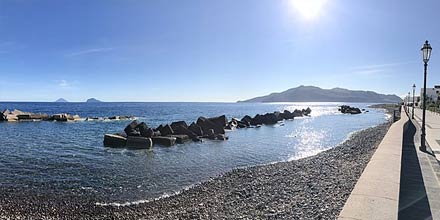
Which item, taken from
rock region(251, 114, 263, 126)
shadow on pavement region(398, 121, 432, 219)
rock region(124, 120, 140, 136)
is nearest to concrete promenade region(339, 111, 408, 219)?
shadow on pavement region(398, 121, 432, 219)

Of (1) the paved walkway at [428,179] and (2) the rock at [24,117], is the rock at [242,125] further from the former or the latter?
(2) the rock at [24,117]

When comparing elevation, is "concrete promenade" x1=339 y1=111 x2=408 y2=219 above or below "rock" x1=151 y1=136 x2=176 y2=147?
above

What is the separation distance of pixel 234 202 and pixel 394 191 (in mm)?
4084

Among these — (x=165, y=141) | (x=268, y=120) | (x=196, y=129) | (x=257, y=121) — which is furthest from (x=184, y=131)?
(x=268, y=120)

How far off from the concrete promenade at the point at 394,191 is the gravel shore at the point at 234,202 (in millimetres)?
987

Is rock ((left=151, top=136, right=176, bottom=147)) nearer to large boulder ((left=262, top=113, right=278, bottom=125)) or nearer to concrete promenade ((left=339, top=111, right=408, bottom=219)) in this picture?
concrete promenade ((left=339, top=111, right=408, bottom=219))

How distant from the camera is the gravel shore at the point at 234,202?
287 inches

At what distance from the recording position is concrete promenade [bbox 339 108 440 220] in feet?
15.7

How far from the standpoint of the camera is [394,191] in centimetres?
568

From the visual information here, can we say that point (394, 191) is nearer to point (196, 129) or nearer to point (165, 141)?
point (165, 141)

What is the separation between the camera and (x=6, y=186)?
11.2m

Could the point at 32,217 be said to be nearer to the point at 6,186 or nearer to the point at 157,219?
the point at 157,219

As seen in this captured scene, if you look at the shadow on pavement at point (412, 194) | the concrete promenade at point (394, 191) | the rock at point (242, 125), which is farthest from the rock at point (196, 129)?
the shadow on pavement at point (412, 194)

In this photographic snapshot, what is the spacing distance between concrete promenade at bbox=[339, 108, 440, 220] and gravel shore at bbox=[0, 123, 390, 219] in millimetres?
987
